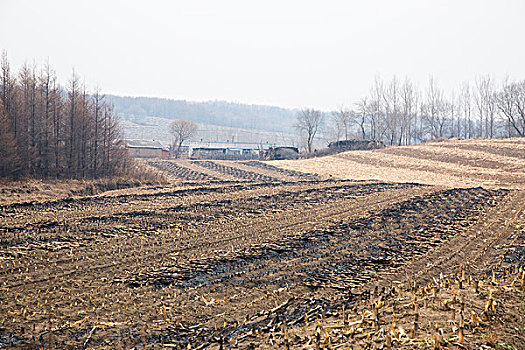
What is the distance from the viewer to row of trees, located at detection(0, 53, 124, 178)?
94.2ft

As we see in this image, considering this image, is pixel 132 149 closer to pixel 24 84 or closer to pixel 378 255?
pixel 24 84

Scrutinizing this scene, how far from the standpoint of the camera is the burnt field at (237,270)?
698cm

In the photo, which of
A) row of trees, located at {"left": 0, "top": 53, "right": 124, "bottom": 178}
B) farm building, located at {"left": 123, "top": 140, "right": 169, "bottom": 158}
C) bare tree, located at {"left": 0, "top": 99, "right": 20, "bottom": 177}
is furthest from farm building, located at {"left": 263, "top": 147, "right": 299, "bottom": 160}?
bare tree, located at {"left": 0, "top": 99, "right": 20, "bottom": 177}

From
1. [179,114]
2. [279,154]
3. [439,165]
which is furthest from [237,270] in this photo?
[179,114]

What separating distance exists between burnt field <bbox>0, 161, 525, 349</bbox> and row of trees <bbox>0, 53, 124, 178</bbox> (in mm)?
10945

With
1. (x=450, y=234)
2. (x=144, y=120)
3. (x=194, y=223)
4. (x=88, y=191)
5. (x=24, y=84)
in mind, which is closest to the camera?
(x=450, y=234)

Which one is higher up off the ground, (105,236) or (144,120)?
(144,120)

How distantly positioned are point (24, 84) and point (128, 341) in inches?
1218

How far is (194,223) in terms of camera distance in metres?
16.2

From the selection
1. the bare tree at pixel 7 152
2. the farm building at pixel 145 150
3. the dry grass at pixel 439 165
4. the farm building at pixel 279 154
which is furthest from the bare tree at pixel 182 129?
the bare tree at pixel 7 152

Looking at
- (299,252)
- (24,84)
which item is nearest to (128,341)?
(299,252)

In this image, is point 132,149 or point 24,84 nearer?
point 24,84

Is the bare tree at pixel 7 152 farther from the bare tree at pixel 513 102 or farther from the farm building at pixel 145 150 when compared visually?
the bare tree at pixel 513 102

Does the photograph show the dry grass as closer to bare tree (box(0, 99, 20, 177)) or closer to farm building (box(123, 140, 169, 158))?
bare tree (box(0, 99, 20, 177))
